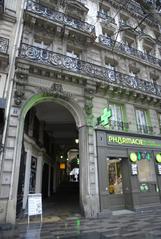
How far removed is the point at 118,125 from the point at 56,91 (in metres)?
4.44

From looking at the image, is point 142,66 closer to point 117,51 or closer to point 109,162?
point 117,51

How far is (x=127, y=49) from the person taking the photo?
1341cm

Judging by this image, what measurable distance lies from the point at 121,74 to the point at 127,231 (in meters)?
9.14

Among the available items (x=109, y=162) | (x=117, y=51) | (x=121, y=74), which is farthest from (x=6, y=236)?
(x=117, y=51)

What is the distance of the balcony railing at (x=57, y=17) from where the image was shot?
10062 millimetres

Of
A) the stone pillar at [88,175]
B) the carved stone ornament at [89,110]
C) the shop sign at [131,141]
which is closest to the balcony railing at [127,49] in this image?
the carved stone ornament at [89,110]

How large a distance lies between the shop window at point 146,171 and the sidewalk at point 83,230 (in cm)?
352

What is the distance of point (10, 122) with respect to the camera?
7.36m

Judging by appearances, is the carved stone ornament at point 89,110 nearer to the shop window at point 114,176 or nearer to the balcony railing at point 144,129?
the shop window at point 114,176

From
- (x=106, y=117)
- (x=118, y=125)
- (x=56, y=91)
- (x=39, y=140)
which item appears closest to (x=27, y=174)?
(x=39, y=140)

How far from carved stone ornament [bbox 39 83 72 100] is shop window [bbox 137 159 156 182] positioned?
6.07 m

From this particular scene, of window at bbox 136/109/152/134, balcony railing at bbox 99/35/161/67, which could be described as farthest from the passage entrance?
balcony railing at bbox 99/35/161/67

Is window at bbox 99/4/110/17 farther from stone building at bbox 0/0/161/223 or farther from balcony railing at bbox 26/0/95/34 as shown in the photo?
balcony railing at bbox 26/0/95/34

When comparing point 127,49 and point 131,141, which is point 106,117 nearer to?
point 131,141
